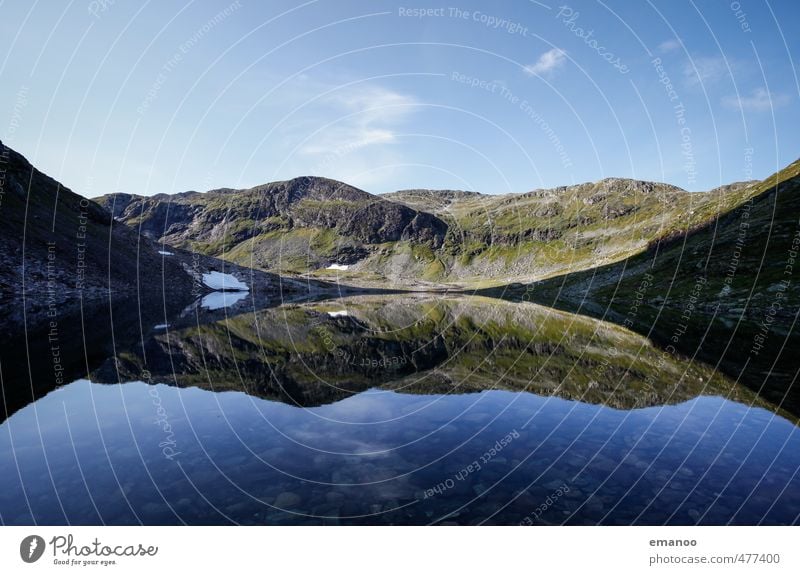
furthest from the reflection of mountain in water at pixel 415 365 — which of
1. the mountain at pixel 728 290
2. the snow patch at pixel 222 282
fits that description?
the snow patch at pixel 222 282

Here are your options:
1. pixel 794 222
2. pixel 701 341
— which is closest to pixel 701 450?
pixel 701 341

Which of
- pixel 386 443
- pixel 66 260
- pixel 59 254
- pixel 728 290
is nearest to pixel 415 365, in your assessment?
pixel 386 443

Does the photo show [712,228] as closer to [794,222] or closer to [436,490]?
[794,222]

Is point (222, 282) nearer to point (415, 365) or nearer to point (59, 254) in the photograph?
point (59, 254)

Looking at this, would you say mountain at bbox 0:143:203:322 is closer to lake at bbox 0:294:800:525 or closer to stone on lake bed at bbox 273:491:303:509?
lake at bbox 0:294:800:525

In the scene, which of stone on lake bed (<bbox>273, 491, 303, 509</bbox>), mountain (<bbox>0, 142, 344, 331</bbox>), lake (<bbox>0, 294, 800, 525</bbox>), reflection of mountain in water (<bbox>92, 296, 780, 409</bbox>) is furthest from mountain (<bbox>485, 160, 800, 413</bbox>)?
mountain (<bbox>0, 142, 344, 331</bbox>)

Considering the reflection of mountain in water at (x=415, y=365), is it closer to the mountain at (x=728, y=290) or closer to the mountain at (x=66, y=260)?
the mountain at (x=728, y=290)
